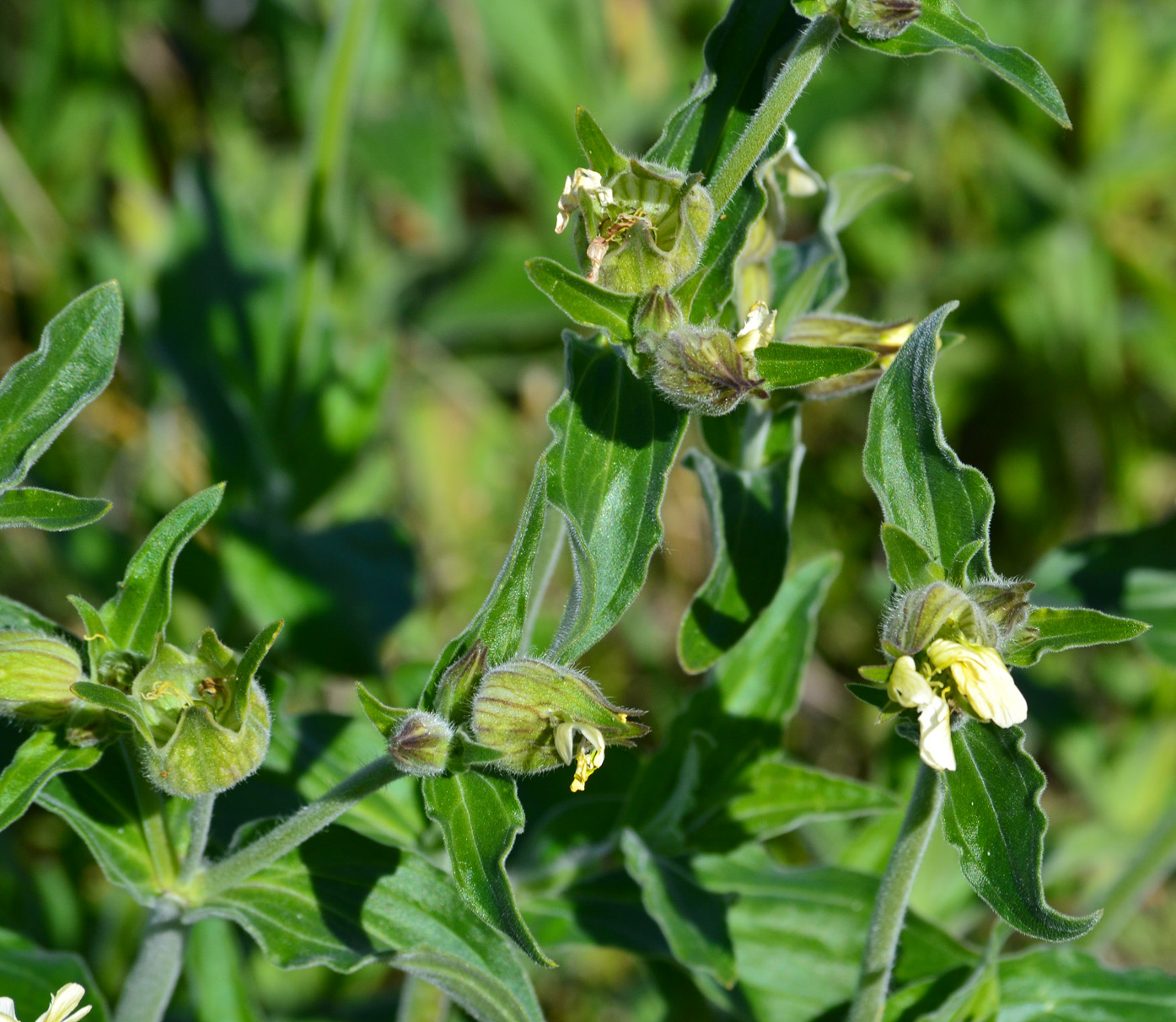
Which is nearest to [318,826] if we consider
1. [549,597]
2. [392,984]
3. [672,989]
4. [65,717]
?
[65,717]

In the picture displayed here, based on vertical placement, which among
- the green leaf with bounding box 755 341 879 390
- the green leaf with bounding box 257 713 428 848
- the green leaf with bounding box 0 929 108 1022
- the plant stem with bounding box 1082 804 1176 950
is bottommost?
the plant stem with bounding box 1082 804 1176 950

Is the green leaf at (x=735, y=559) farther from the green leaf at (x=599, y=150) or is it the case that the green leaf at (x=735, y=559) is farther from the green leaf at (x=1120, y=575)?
the green leaf at (x=1120, y=575)

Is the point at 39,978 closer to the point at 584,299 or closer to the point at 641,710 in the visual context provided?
the point at 641,710

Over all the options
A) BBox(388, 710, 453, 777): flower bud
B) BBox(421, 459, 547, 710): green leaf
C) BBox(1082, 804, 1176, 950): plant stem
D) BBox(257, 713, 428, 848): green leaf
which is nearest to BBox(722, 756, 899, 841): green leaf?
BBox(257, 713, 428, 848): green leaf

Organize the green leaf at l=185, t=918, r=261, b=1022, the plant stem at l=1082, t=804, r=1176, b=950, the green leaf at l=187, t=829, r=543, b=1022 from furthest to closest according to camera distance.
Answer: the plant stem at l=1082, t=804, r=1176, b=950
the green leaf at l=185, t=918, r=261, b=1022
the green leaf at l=187, t=829, r=543, b=1022

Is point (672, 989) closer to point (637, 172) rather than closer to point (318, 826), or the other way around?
point (318, 826)

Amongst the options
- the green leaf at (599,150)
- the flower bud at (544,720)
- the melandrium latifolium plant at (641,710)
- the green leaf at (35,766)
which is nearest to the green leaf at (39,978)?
the melandrium latifolium plant at (641,710)

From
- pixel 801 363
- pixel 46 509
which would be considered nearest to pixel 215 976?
pixel 46 509

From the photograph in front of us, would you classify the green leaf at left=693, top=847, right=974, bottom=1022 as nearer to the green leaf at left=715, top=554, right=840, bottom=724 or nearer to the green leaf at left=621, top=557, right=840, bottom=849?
the green leaf at left=621, top=557, right=840, bottom=849
